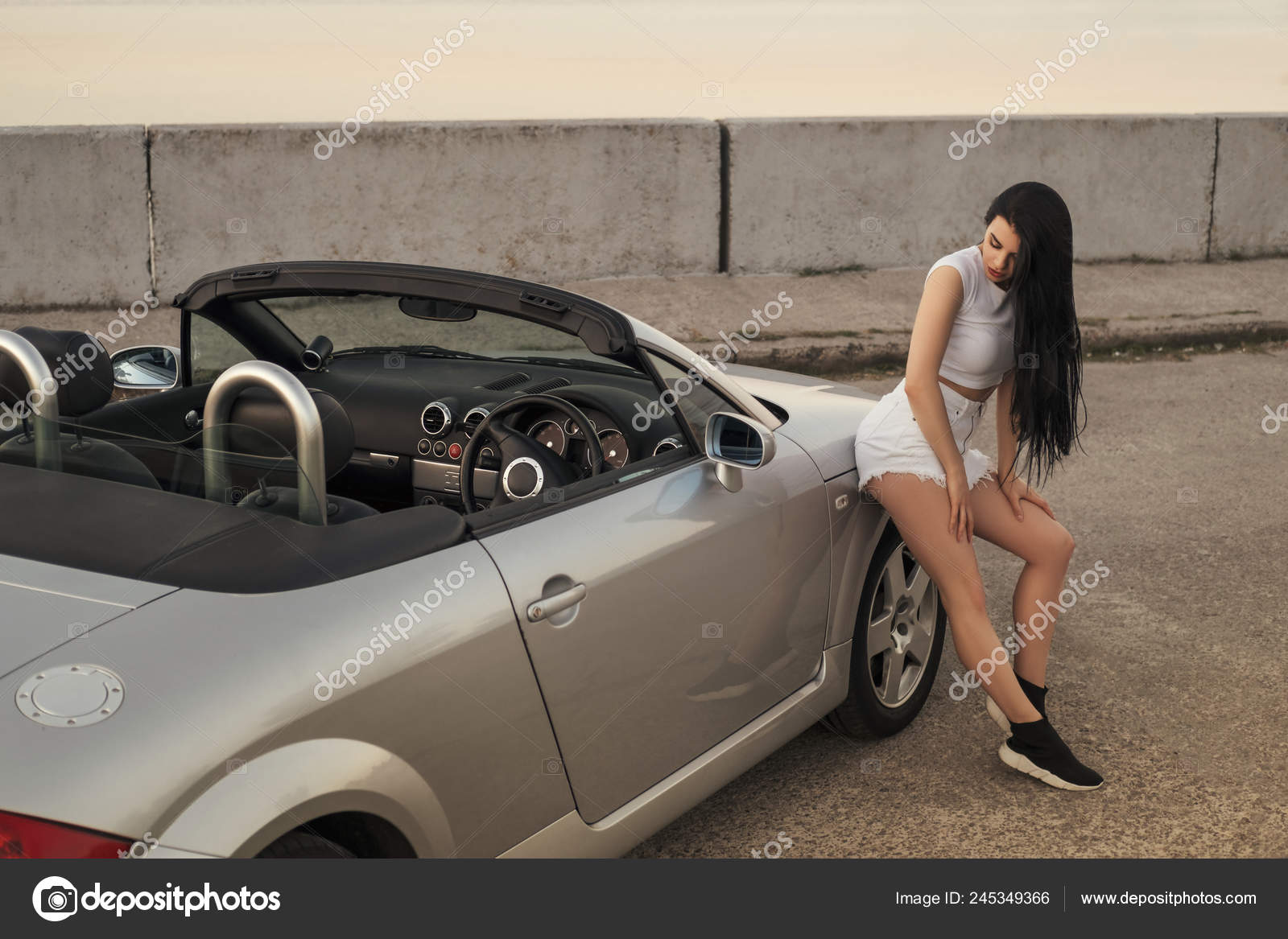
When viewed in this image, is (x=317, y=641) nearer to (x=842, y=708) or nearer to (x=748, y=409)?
(x=748, y=409)

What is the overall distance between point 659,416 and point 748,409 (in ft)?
0.95

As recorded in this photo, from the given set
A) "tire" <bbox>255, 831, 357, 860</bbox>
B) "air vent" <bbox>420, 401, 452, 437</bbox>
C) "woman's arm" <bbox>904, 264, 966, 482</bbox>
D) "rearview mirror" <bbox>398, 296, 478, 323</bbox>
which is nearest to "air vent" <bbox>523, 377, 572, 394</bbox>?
"air vent" <bbox>420, 401, 452, 437</bbox>

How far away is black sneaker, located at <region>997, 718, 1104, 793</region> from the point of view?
3.82 metres

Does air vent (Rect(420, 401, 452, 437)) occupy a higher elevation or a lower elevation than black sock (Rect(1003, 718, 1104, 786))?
higher

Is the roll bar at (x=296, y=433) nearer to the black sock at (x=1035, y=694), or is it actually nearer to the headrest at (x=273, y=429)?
the headrest at (x=273, y=429)

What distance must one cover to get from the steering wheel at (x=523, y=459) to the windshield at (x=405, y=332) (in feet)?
1.14

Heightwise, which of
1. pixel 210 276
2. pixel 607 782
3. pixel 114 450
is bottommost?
pixel 607 782

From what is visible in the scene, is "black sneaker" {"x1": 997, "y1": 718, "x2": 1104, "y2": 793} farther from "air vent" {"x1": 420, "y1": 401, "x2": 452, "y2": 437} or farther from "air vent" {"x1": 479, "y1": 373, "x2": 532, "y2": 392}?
"air vent" {"x1": 420, "y1": 401, "x2": 452, "y2": 437}

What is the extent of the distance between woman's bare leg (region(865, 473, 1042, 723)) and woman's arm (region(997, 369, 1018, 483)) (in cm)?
30

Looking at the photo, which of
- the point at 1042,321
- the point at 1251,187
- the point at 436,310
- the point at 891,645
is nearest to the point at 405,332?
the point at 436,310

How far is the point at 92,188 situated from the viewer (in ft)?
30.9

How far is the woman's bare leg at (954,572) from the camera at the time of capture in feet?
12.3

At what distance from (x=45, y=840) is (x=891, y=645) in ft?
9.17
